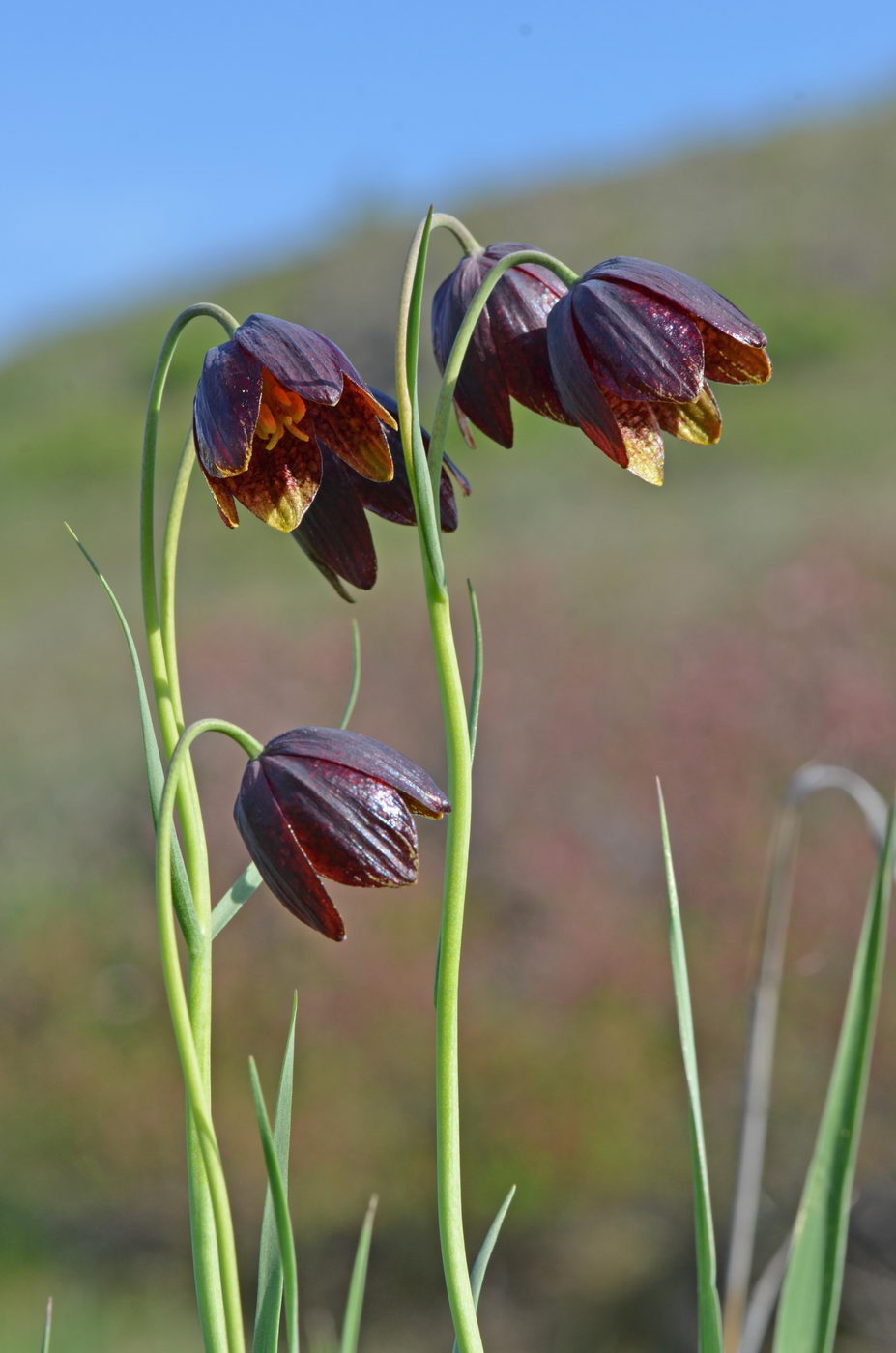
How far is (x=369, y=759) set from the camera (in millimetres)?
524

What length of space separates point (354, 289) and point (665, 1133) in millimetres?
11489

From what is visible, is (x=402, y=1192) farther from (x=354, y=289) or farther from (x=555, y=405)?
(x=354, y=289)

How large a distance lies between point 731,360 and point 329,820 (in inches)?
10.0

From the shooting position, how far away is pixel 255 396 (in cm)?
50

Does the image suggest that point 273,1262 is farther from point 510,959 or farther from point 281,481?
point 510,959

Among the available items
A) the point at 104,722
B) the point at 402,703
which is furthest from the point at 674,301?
the point at 104,722

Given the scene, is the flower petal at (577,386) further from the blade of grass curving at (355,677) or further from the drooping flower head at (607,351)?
the blade of grass curving at (355,677)

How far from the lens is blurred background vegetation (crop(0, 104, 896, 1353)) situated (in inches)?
115

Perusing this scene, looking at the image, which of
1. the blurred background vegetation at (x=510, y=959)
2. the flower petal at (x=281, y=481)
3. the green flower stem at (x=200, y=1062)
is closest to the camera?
the green flower stem at (x=200, y=1062)

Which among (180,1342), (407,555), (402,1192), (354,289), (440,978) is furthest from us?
(354,289)

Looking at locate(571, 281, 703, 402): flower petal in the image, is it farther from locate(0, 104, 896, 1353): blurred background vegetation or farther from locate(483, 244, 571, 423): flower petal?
locate(0, 104, 896, 1353): blurred background vegetation

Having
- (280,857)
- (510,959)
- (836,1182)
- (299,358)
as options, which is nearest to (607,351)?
(299,358)

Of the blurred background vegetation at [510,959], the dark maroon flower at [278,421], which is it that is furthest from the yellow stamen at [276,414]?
the blurred background vegetation at [510,959]

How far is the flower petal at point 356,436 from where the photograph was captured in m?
0.52
